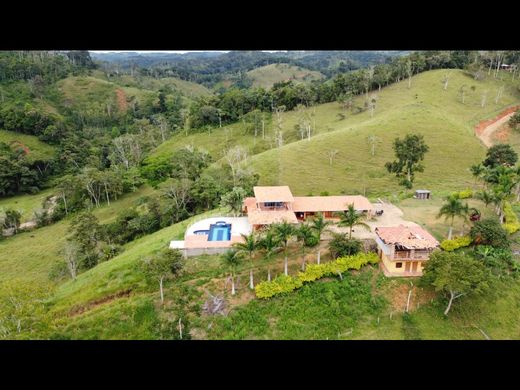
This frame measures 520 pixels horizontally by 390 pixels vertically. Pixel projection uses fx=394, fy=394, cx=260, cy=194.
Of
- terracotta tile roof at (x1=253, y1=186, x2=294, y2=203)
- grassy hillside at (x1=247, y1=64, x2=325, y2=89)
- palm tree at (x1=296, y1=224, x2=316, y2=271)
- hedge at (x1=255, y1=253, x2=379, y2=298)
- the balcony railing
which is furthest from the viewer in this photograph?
grassy hillside at (x1=247, y1=64, x2=325, y2=89)

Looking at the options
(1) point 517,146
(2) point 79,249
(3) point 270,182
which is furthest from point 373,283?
(1) point 517,146

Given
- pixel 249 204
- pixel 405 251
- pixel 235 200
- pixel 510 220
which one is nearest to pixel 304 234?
pixel 405 251

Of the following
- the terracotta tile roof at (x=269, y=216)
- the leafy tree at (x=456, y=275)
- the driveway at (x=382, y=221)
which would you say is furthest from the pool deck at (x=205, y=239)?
the leafy tree at (x=456, y=275)

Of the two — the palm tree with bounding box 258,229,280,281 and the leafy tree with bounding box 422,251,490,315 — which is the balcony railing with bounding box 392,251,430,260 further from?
the palm tree with bounding box 258,229,280,281

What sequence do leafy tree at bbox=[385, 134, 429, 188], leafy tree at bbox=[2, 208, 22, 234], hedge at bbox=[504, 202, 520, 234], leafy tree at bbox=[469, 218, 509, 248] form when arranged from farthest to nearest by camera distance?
leafy tree at bbox=[2, 208, 22, 234]
leafy tree at bbox=[385, 134, 429, 188]
hedge at bbox=[504, 202, 520, 234]
leafy tree at bbox=[469, 218, 509, 248]

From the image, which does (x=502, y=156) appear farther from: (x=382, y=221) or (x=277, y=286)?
(x=277, y=286)

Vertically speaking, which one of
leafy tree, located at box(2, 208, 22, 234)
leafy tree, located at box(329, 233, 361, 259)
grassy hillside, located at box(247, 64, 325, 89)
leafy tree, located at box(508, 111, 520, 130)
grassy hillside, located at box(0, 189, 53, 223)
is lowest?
grassy hillside, located at box(0, 189, 53, 223)

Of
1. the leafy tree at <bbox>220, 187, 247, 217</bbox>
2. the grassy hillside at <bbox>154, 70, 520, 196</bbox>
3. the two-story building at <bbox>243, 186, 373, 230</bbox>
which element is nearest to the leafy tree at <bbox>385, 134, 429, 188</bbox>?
the grassy hillside at <bbox>154, 70, 520, 196</bbox>

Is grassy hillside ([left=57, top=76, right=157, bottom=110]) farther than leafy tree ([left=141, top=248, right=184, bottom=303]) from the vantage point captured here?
Yes
